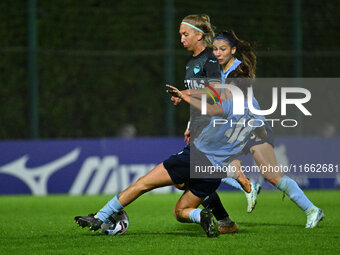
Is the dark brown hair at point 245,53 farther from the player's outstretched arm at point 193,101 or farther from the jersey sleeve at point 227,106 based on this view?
the player's outstretched arm at point 193,101

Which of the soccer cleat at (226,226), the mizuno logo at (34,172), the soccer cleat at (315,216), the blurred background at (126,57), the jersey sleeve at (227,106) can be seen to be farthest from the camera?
A: the blurred background at (126,57)

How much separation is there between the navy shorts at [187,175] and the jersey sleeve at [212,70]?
0.69 metres

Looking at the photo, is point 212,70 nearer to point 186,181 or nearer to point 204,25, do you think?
point 204,25

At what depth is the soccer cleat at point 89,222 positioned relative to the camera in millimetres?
7211

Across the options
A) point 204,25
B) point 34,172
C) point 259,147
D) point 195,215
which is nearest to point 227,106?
point 259,147

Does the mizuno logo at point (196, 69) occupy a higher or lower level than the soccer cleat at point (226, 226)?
higher

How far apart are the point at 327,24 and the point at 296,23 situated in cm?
72

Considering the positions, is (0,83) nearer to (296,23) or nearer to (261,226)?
(296,23)

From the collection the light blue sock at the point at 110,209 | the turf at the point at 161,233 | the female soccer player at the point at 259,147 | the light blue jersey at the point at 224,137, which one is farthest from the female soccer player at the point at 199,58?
the turf at the point at 161,233

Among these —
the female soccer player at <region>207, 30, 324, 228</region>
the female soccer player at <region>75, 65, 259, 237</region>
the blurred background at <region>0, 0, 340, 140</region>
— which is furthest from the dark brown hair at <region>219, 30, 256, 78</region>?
the blurred background at <region>0, 0, 340, 140</region>

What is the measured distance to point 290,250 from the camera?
6512 mm

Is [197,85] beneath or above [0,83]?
above

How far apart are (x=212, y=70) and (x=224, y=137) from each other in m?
0.72

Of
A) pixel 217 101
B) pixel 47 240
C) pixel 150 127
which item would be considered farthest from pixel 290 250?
pixel 150 127
